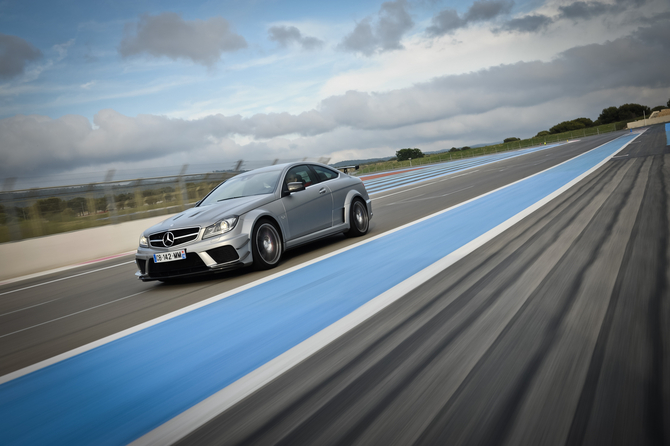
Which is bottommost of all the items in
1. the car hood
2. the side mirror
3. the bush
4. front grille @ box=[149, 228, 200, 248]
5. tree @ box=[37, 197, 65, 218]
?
front grille @ box=[149, 228, 200, 248]

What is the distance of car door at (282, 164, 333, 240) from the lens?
734cm

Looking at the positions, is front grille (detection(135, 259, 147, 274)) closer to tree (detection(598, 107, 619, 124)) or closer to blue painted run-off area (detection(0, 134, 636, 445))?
blue painted run-off area (detection(0, 134, 636, 445))

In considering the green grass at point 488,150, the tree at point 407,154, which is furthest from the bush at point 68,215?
the tree at point 407,154

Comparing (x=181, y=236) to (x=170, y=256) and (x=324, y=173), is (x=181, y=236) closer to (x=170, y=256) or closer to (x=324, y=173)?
(x=170, y=256)

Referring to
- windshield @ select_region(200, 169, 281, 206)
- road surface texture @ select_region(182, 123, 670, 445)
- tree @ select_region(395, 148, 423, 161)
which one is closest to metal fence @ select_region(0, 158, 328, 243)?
windshield @ select_region(200, 169, 281, 206)

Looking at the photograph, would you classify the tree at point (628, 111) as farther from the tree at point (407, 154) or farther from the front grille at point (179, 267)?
the front grille at point (179, 267)

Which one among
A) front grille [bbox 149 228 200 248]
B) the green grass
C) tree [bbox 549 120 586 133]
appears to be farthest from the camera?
tree [bbox 549 120 586 133]

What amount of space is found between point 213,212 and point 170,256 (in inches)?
32.3

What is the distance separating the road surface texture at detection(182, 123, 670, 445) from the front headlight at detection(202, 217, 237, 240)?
2785 mm

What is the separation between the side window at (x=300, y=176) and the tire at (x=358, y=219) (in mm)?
949

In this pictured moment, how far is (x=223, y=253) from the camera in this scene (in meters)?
6.25

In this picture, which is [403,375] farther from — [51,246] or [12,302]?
[51,246]

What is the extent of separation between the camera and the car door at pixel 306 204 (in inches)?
289

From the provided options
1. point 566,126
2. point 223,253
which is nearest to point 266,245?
point 223,253
